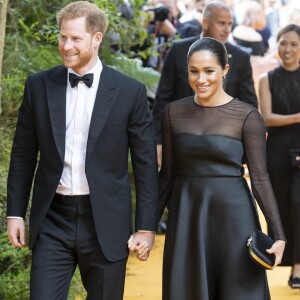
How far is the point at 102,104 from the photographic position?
4555 millimetres

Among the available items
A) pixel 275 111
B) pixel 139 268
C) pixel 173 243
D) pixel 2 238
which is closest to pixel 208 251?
pixel 173 243

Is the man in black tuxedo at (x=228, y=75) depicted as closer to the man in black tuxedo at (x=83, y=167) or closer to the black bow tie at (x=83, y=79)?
the man in black tuxedo at (x=83, y=167)

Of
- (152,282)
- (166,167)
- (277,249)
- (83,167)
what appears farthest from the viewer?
(152,282)

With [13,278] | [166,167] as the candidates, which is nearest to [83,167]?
[166,167]

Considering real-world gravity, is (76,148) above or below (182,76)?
below

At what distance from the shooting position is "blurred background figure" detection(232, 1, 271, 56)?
14.1 meters

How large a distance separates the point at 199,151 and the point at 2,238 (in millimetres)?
2004

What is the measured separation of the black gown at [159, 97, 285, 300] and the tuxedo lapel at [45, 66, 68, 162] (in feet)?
2.34

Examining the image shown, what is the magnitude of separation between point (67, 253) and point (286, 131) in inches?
129

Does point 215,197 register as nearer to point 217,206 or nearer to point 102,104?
point 217,206

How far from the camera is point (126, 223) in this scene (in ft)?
15.4

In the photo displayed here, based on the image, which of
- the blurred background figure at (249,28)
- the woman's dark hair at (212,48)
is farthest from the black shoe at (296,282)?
the blurred background figure at (249,28)

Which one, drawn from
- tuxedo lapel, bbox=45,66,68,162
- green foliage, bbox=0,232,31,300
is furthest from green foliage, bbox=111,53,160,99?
tuxedo lapel, bbox=45,66,68,162

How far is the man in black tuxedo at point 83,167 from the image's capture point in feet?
14.8
